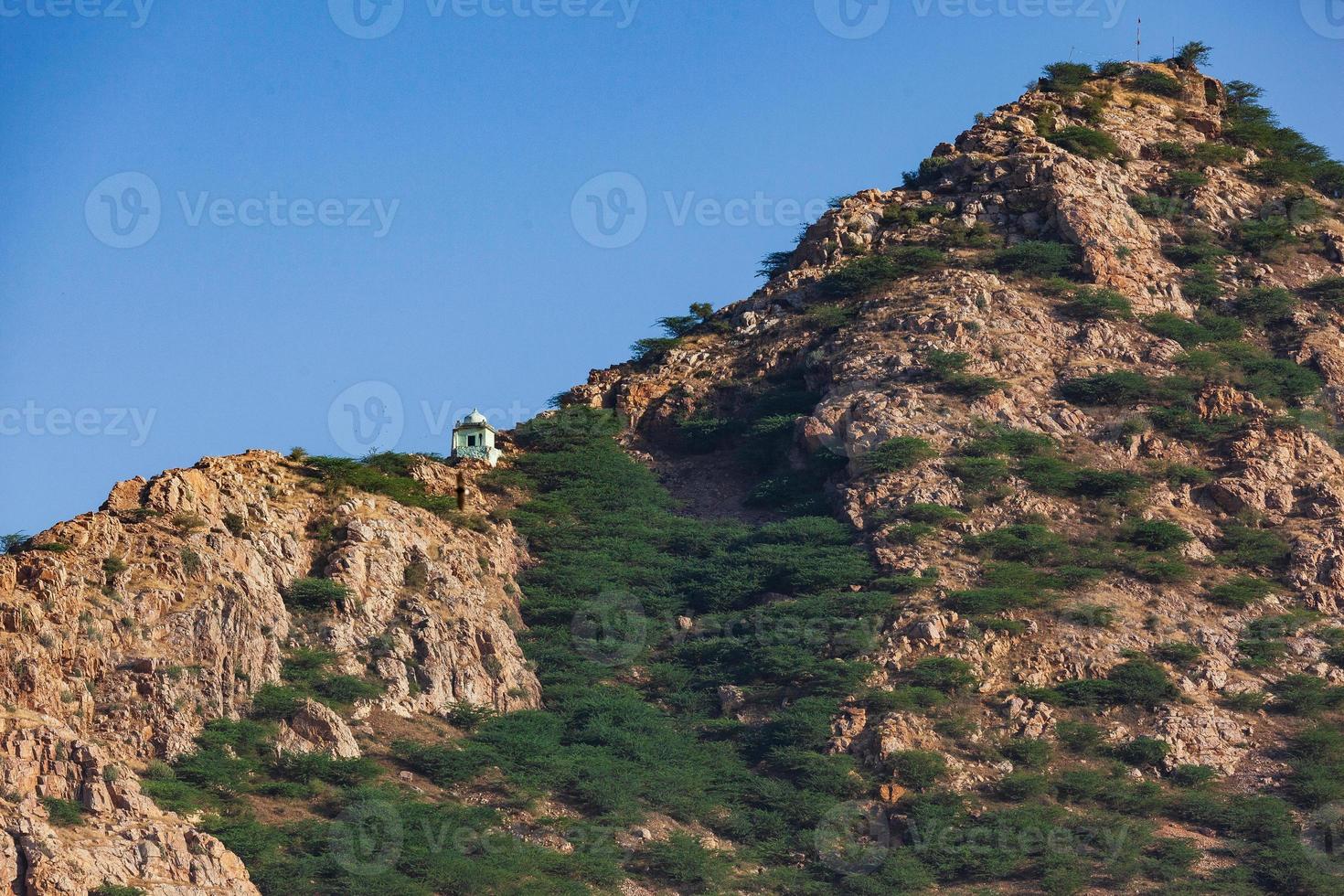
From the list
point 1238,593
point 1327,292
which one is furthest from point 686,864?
point 1327,292

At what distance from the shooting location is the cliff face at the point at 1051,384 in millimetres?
66312

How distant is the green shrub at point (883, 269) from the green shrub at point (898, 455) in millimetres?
9942

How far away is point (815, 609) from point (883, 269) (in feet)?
57.0

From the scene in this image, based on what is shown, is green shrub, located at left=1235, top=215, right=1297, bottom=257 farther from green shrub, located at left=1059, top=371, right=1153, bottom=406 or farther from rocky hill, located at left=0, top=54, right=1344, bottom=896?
green shrub, located at left=1059, top=371, right=1153, bottom=406

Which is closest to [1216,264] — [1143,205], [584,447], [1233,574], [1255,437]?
[1143,205]

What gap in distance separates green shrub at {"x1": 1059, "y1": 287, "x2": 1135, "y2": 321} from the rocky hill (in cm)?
21

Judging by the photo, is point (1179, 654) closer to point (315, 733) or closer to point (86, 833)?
point (315, 733)

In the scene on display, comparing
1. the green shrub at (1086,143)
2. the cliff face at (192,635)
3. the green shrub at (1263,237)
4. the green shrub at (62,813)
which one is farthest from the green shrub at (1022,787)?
the green shrub at (1086,143)

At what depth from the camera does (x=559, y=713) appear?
2606 inches

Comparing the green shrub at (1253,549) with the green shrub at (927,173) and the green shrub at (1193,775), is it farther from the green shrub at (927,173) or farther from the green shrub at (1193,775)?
the green shrub at (927,173)

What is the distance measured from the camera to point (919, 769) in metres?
62.1

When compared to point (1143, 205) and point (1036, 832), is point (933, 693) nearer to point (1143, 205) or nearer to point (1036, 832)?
point (1036, 832)

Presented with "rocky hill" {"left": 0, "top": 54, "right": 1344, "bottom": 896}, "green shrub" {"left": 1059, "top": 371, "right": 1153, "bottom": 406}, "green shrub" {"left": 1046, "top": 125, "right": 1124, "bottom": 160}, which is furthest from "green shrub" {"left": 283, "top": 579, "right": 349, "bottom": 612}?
"green shrub" {"left": 1046, "top": 125, "right": 1124, "bottom": 160}

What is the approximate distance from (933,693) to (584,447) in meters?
19.6
